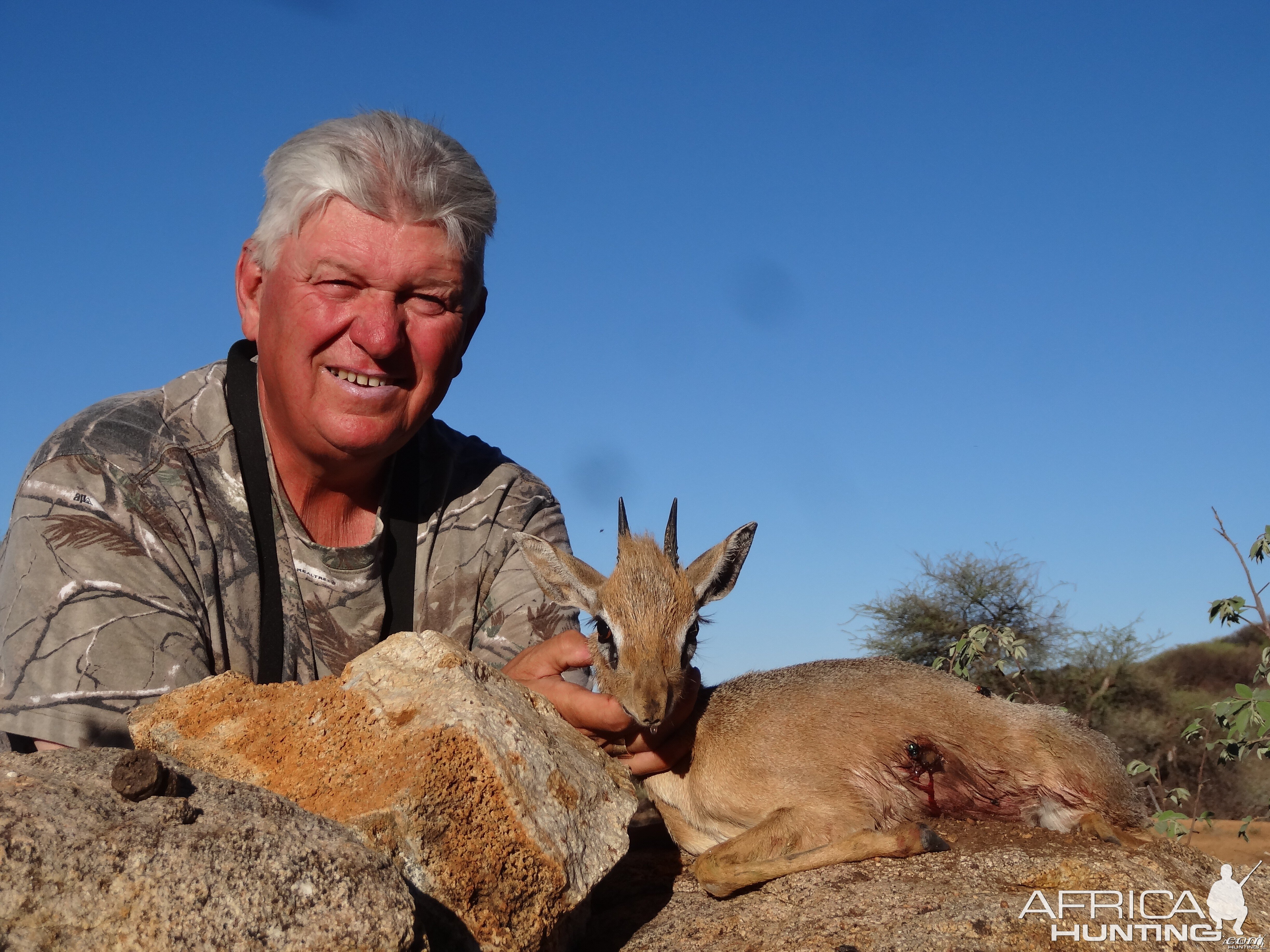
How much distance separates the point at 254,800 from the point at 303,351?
350cm

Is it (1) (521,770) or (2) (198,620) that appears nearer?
(1) (521,770)

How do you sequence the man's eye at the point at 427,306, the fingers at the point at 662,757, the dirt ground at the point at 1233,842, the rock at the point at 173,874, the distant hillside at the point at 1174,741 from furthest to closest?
1. the distant hillside at the point at 1174,741
2. the dirt ground at the point at 1233,842
3. the man's eye at the point at 427,306
4. the fingers at the point at 662,757
5. the rock at the point at 173,874

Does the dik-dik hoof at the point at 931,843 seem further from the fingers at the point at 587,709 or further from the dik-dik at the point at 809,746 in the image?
the fingers at the point at 587,709

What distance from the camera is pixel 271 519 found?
6.39 meters

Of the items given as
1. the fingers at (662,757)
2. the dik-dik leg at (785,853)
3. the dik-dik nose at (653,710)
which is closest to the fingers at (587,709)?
the dik-dik nose at (653,710)

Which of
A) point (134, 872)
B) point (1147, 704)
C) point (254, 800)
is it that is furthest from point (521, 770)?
point (1147, 704)

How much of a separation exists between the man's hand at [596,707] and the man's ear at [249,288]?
2835 millimetres

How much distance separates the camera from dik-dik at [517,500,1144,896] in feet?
18.1

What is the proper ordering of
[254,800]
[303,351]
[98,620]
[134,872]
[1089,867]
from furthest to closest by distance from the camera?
[303,351], [98,620], [1089,867], [254,800], [134,872]

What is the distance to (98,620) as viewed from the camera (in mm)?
5332

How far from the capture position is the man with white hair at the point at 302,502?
5.37 metres

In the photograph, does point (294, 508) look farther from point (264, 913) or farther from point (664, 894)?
point (264, 913)

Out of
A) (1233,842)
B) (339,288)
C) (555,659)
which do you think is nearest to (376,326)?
(339,288)

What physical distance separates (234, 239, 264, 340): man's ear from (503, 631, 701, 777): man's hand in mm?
2835
